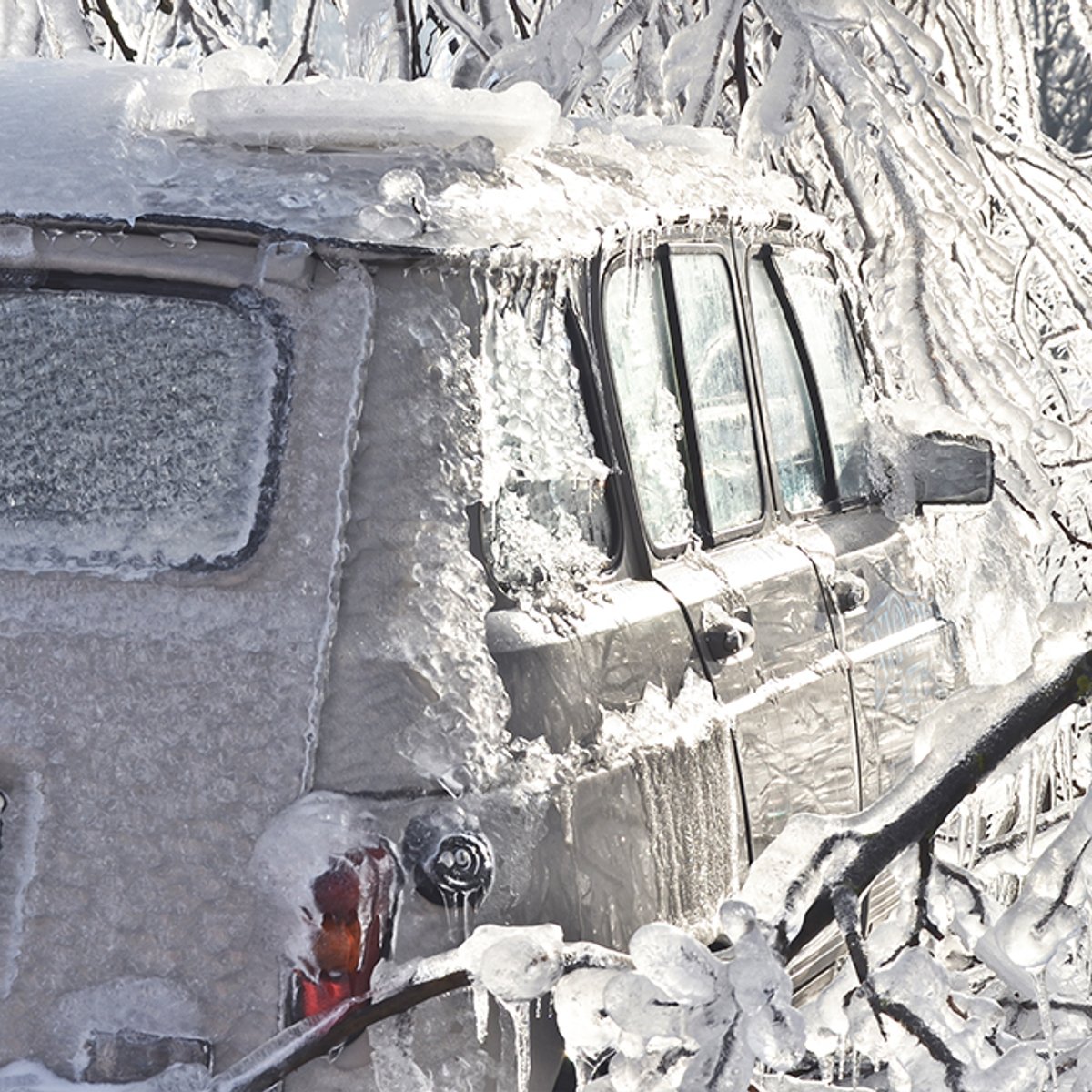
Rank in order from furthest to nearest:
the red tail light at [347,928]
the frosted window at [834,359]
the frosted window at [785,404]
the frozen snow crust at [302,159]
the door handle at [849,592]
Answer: the frosted window at [834,359], the frosted window at [785,404], the door handle at [849,592], the frozen snow crust at [302,159], the red tail light at [347,928]

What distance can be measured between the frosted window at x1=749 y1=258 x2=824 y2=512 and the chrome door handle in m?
0.74

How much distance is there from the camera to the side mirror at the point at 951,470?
14.1 ft

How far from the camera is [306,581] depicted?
8.27 ft

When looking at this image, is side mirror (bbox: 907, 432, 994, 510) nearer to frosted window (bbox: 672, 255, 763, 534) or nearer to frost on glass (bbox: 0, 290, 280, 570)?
frosted window (bbox: 672, 255, 763, 534)

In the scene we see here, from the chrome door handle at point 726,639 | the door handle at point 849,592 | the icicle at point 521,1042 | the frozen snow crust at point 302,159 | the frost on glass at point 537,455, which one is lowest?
the icicle at point 521,1042

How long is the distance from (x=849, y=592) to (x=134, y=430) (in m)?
1.78

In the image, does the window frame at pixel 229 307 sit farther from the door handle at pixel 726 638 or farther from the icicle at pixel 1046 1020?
the icicle at pixel 1046 1020

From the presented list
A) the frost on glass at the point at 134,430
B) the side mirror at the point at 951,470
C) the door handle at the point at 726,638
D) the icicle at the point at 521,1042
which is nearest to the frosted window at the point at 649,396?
the door handle at the point at 726,638

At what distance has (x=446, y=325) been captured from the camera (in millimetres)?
2639

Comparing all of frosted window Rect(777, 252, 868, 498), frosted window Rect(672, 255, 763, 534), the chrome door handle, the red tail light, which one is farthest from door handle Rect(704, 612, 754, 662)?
frosted window Rect(777, 252, 868, 498)

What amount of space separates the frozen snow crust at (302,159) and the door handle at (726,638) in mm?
699

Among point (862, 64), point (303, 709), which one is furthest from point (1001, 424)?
point (303, 709)

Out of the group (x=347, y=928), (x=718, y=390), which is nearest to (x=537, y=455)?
(x=347, y=928)

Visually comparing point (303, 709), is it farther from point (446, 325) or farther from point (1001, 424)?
point (1001, 424)
